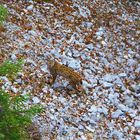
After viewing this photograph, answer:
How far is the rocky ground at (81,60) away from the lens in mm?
9039

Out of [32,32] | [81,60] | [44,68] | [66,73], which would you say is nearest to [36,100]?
[66,73]

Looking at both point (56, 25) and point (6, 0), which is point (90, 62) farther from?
point (6, 0)

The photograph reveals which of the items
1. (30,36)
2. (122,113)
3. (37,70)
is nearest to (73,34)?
(30,36)

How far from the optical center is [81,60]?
35.9 feet

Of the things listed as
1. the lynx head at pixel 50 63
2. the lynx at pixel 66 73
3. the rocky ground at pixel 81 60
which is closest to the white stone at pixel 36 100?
the rocky ground at pixel 81 60

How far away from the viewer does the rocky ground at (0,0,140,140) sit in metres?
9.04

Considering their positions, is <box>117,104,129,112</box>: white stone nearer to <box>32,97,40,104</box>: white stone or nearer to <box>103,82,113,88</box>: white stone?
<box>103,82,113,88</box>: white stone

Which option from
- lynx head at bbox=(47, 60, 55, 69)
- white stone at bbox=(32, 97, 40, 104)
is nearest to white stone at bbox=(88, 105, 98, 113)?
white stone at bbox=(32, 97, 40, 104)

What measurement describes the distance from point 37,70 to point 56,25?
2.33 metres

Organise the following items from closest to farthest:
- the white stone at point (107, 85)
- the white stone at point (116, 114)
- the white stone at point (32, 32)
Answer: the white stone at point (116, 114) < the white stone at point (107, 85) < the white stone at point (32, 32)

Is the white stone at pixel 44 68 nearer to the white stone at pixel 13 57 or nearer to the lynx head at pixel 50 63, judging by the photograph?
the lynx head at pixel 50 63

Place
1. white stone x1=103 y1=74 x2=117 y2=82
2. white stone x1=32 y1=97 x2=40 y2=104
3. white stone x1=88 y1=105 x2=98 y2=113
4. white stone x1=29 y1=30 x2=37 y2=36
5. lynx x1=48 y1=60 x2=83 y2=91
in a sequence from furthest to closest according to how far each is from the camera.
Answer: white stone x1=29 y1=30 x2=37 y2=36 → white stone x1=103 y1=74 x2=117 y2=82 → lynx x1=48 y1=60 x2=83 y2=91 → white stone x1=88 y1=105 x2=98 y2=113 → white stone x1=32 y1=97 x2=40 y2=104

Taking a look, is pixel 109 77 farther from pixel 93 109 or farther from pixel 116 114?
pixel 93 109

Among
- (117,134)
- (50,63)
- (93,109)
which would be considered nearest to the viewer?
(117,134)
